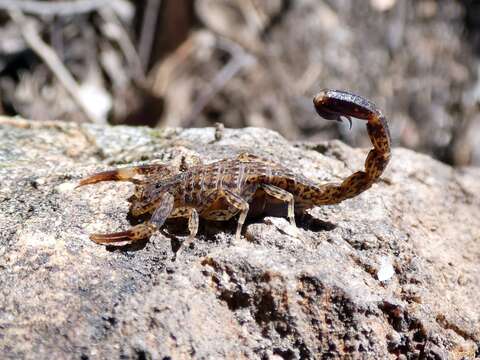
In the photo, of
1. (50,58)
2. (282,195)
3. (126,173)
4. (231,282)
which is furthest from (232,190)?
(50,58)

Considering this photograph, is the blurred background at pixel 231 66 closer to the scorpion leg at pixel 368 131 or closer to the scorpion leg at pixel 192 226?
the scorpion leg at pixel 368 131

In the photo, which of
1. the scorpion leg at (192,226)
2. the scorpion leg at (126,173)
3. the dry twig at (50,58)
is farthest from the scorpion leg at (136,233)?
the dry twig at (50,58)

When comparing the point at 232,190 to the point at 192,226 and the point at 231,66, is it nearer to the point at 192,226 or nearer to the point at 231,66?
the point at 192,226

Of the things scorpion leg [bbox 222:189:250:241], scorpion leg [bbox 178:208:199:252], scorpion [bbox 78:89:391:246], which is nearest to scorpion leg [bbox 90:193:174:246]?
scorpion [bbox 78:89:391:246]

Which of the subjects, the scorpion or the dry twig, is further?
the dry twig

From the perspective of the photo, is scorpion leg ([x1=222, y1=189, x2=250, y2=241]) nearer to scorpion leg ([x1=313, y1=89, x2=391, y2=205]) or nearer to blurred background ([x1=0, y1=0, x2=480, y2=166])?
scorpion leg ([x1=313, y1=89, x2=391, y2=205])

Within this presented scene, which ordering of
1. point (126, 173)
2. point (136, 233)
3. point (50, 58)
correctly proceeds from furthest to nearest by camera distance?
point (50, 58) < point (126, 173) < point (136, 233)

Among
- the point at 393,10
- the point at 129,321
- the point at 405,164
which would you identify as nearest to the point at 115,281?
the point at 129,321
